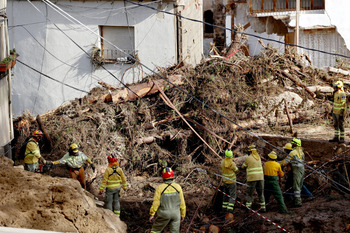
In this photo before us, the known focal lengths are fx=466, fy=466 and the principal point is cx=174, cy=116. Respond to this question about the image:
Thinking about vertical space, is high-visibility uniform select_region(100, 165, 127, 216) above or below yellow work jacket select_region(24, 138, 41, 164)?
below

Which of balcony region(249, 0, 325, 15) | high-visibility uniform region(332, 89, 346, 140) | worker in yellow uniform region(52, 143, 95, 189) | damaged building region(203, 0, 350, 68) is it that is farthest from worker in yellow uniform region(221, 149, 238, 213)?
balcony region(249, 0, 325, 15)

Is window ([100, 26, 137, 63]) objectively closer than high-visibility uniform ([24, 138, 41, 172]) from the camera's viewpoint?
No

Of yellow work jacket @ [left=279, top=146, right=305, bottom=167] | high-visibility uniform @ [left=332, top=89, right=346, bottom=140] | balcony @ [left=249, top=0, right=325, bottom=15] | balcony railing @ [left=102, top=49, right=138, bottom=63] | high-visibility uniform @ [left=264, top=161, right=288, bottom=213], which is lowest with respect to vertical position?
high-visibility uniform @ [left=264, top=161, right=288, bottom=213]

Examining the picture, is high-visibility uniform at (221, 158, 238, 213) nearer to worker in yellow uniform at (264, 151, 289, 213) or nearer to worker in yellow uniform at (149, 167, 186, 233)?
worker in yellow uniform at (264, 151, 289, 213)

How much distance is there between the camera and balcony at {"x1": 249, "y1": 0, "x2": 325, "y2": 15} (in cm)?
2130

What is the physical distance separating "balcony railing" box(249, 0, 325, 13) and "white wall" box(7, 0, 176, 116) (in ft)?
23.0

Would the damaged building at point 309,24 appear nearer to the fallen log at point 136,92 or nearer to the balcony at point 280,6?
the balcony at point 280,6

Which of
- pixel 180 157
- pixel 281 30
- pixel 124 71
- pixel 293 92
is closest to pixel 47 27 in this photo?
pixel 124 71

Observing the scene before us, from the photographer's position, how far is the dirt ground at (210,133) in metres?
10.7

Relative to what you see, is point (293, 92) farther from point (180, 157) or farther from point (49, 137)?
point (49, 137)

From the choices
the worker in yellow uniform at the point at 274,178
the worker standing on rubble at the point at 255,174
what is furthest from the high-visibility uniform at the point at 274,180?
the worker standing on rubble at the point at 255,174

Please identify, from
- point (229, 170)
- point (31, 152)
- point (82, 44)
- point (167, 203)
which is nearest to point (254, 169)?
point (229, 170)

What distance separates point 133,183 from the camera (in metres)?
12.8

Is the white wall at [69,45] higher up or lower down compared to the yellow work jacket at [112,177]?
higher up
